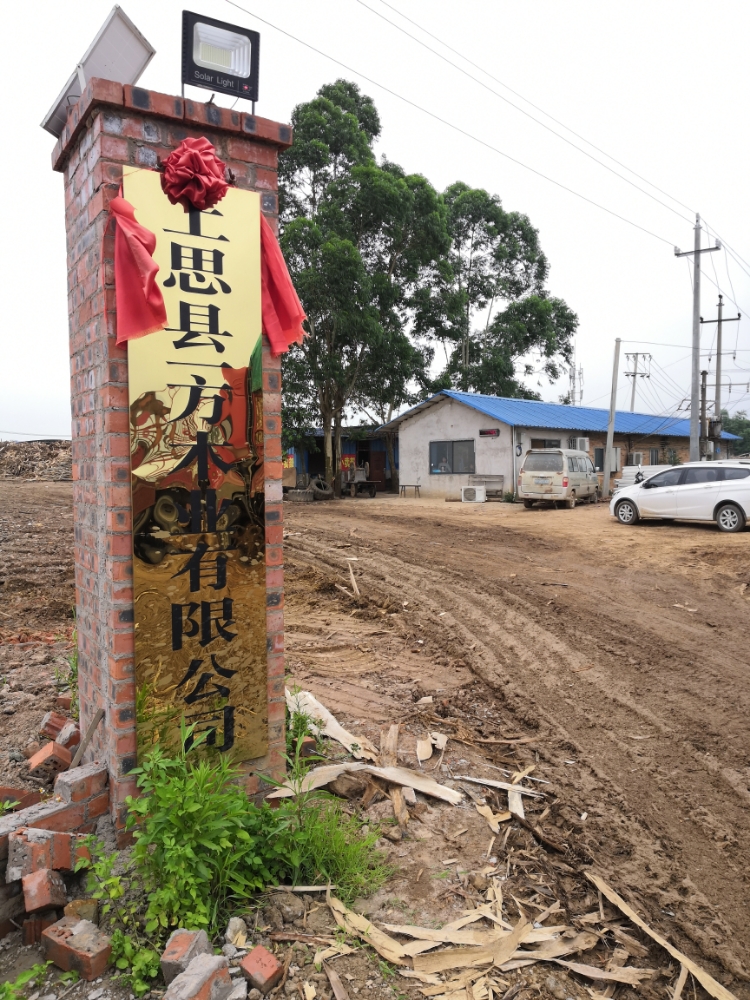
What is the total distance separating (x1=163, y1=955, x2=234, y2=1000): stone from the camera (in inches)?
90.7

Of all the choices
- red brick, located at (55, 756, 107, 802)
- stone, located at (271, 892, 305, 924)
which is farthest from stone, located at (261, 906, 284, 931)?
red brick, located at (55, 756, 107, 802)

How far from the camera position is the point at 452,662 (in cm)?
696

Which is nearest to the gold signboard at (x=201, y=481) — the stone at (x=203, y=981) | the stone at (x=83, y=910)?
the stone at (x=83, y=910)

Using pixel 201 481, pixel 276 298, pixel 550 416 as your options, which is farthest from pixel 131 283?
pixel 550 416

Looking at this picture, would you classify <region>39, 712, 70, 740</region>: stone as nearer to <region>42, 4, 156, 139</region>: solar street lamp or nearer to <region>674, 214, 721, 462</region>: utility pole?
<region>42, 4, 156, 139</region>: solar street lamp

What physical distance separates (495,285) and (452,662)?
34.5 m

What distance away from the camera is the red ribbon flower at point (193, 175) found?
3.11 metres

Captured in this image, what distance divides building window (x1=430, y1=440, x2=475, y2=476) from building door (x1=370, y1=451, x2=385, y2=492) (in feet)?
20.0

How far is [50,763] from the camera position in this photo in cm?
367

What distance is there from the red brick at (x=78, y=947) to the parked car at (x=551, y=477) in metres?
19.4

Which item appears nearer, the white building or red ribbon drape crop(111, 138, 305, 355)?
red ribbon drape crop(111, 138, 305, 355)

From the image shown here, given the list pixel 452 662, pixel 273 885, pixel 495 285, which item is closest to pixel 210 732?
pixel 273 885

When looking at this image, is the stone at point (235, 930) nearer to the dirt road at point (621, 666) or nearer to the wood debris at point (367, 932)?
the wood debris at point (367, 932)

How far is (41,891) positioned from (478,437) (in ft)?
81.6
